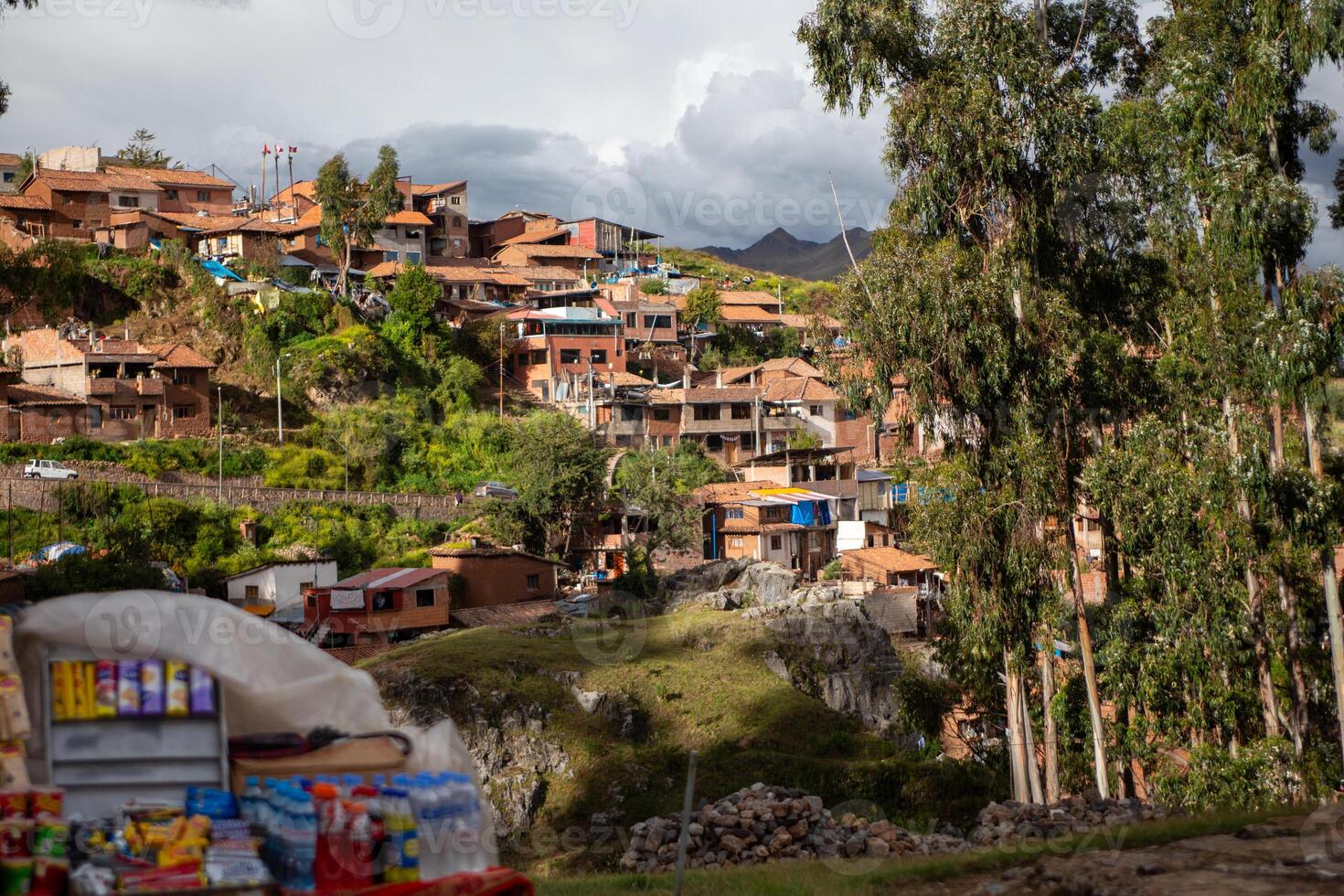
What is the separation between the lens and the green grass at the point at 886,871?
9945mm

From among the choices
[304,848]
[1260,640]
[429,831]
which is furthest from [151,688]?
[1260,640]

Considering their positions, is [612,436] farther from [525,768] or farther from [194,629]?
[194,629]

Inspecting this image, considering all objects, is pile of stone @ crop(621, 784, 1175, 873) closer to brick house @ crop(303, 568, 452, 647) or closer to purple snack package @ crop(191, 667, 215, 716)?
purple snack package @ crop(191, 667, 215, 716)

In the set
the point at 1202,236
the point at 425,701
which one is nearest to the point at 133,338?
the point at 425,701

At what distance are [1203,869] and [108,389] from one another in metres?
44.5

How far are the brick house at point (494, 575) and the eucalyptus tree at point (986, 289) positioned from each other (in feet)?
65.8

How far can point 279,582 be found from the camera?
3625 cm

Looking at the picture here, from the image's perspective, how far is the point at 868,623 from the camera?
3522 cm

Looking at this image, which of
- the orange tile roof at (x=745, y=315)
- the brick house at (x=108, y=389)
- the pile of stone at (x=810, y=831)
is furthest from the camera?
the orange tile roof at (x=745, y=315)

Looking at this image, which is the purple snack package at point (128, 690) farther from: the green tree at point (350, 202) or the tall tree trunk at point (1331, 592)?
the green tree at point (350, 202)

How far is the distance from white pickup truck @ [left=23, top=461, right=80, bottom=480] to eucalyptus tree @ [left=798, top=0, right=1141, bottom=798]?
3029cm

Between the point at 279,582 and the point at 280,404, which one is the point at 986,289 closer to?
the point at 279,582

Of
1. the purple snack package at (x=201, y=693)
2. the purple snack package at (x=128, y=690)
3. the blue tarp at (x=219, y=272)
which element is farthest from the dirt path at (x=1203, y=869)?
the blue tarp at (x=219, y=272)

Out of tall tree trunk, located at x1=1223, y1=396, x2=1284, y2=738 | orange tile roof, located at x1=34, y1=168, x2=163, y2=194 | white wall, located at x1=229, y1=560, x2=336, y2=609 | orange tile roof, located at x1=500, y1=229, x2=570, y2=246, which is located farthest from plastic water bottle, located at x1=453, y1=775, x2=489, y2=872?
orange tile roof, located at x1=500, y1=229, x2=570, y2=246
